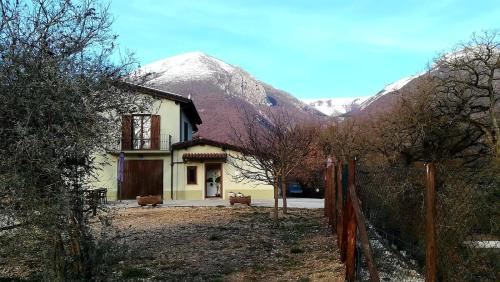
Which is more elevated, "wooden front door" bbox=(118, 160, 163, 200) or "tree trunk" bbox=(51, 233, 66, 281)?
"wooden front door" bbox=(118, 160, 163, 200)

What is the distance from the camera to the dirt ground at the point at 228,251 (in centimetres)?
739

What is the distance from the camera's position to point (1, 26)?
4.98 m

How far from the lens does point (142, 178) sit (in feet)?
107

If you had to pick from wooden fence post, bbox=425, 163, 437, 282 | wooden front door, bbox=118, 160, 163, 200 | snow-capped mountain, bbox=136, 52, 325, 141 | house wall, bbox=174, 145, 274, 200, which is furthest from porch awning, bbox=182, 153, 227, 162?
snow-capped mountain, bbox=136, 52, 325, 141

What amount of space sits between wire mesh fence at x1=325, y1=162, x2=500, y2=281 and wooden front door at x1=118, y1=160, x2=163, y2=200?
2619 centimetres

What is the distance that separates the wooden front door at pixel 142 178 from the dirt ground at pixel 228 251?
1768 centimetres

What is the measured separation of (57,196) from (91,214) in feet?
2.98

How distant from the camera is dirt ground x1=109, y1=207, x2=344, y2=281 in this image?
7.39 meters

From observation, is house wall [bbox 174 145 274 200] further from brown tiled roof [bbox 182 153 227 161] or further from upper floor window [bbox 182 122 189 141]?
upper floor window [bbox 182 122 189 141]

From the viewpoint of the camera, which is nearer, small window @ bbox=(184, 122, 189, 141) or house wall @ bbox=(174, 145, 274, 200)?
house wall @ bbox=(174, 145, 274, 200)

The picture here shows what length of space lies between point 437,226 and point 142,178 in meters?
29.3

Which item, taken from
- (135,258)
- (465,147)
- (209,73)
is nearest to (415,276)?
(135,258)

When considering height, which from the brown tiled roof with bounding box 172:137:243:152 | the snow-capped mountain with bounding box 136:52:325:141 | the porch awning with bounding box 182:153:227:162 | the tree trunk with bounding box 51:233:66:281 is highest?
the snow-capped mountain with bounding box 136:52:325:141

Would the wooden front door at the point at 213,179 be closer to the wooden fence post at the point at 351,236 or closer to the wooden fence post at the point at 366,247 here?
the wooden fence post at the point at 351,236
